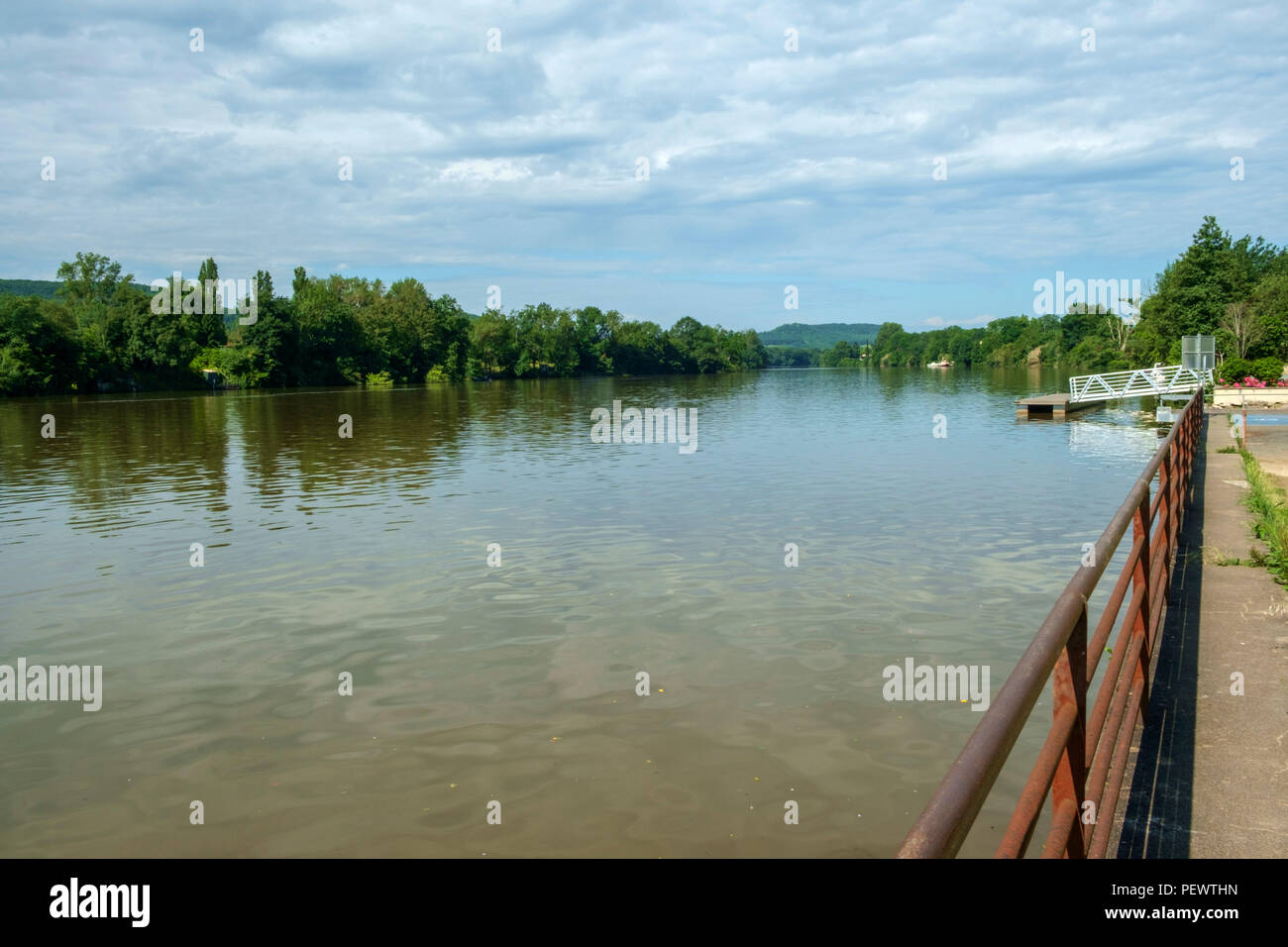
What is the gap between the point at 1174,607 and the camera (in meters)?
7.55

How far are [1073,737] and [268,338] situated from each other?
94856 millimetres

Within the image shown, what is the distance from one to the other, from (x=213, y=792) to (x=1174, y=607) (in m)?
6.88

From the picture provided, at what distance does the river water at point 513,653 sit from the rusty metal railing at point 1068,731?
1.23 metres

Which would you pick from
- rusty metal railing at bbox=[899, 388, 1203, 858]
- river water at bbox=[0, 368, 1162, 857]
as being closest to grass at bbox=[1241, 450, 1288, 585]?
river water at bbox=[0, 368, 1162, 857]

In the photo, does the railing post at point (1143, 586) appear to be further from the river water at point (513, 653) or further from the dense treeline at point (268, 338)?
the dense treeline at point (268, 338)

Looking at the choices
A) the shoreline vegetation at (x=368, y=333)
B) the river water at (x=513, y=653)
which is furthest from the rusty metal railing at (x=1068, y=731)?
the shoreline vegetation at (x=368, y=333)

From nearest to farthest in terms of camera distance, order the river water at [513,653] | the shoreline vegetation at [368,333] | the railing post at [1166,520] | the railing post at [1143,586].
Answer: the railing post at [1143,586] < the river water at [513,653] < the railing post at [1166,520] < the shoreline vegetation at [368,333]

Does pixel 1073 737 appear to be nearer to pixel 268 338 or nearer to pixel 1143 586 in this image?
pixel 1143 586

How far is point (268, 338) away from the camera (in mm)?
89938

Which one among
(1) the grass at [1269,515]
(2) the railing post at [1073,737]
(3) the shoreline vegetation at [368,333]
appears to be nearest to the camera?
(2) the railing post at [1073,737]

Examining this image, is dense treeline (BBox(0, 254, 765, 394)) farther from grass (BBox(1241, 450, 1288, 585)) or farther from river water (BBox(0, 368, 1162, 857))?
grass (BBox(1241, 450, 1288, 585))

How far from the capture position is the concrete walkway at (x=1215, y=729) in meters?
3.97
